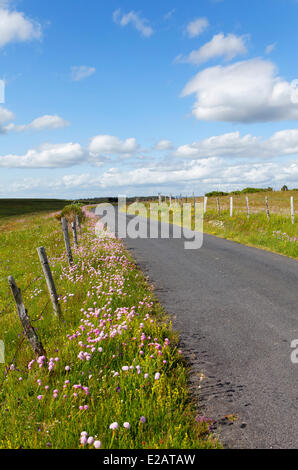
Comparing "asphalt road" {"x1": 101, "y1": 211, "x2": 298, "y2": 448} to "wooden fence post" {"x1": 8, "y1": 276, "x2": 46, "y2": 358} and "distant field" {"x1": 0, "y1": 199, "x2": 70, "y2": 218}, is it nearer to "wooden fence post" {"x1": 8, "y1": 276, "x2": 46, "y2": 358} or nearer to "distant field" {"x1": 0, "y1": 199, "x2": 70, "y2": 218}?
"wooden fence post" {"x1": 8, "y1": 276, "x2": 46, "y2": 358}

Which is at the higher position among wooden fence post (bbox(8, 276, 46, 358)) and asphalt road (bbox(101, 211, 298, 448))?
wooden fence post (bbox(8, 276, 46, 358))

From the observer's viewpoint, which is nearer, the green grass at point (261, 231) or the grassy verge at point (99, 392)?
the grassy verge at point (99, 392)

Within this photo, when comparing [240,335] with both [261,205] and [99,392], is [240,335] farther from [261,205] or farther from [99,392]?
[261,205]

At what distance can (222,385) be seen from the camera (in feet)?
14.5

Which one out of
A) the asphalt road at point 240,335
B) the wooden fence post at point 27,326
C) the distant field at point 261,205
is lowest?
the asphalt road at point 240,335

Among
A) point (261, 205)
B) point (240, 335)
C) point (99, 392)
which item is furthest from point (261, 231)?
point (261, 205)

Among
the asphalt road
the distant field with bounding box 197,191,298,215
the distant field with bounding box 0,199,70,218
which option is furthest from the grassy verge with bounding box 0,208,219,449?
the distant field with bounding box 0,199,70,218

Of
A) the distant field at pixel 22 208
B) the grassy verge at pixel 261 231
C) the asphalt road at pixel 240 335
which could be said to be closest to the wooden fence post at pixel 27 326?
the asphalt road at pixel 240 335

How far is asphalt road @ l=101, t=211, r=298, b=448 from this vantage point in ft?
12.1

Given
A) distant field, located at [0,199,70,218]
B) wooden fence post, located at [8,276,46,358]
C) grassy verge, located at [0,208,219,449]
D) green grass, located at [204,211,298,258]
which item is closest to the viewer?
grassy verge, located at [0,208,219,449]

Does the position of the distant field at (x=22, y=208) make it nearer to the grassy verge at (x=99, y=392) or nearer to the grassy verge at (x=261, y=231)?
the grassy verge at (x=261, y=231)

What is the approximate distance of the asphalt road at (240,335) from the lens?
370 centimetres

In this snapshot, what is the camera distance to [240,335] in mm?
6012

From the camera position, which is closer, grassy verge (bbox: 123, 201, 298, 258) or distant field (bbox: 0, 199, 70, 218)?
grassy verge (bbox: 123, 201, 298, 258)
